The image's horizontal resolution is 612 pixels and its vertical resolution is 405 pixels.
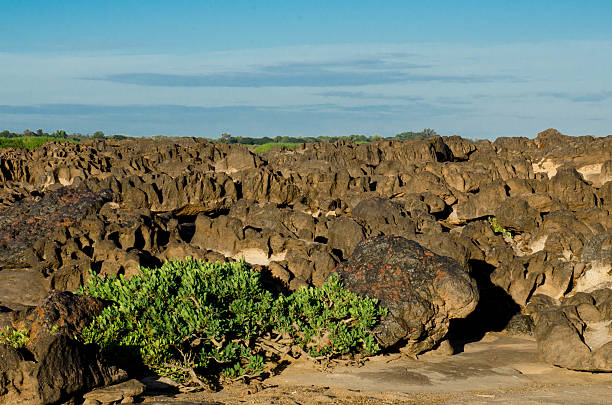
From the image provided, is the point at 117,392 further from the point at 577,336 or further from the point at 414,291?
the point at 577,336

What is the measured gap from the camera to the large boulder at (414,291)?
16.8 metres

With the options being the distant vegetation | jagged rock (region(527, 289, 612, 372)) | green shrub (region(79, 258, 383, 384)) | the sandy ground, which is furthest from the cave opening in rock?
the distant vegetation

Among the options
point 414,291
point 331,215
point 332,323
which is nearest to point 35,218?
point 331,215

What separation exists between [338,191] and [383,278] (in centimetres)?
1613

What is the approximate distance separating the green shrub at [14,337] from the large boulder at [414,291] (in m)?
8.15

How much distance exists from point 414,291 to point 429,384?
2644 millimetres

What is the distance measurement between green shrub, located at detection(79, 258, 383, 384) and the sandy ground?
74 centimetres

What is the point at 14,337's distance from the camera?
13219mm

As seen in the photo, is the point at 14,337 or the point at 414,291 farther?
the point at 414,291

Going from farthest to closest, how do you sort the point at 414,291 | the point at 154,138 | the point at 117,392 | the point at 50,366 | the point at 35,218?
the point at 154,138, the point at 35,218, the point at 414,291, the point at 117,392, the point at 50,366

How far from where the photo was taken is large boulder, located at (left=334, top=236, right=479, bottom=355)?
16828mm

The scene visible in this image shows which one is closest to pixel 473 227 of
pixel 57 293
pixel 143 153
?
pixel 57 293

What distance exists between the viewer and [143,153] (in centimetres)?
4356

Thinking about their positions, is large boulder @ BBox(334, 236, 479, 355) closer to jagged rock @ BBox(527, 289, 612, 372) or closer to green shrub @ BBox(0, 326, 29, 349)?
jagged rock @ BBox(527, 289, 612, 372)
